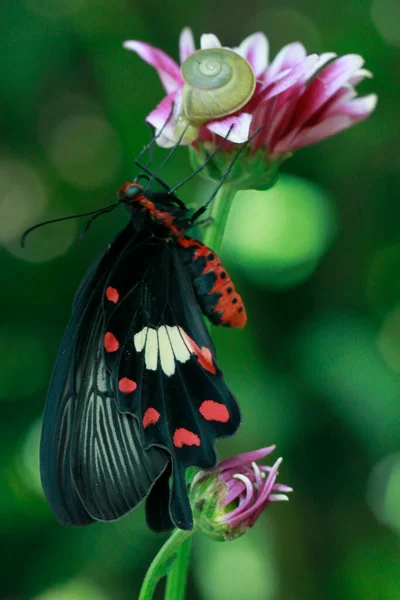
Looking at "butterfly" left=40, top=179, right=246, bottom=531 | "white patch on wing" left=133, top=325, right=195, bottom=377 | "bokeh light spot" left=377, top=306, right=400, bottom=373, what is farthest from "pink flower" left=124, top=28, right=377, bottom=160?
"bokeh light spot" left=377, top=306, right=400, bottom=373

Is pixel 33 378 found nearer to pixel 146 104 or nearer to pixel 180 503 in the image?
pixel 146 104

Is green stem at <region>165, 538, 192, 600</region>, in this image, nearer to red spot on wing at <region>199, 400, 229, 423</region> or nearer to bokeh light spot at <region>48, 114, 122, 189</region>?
red spot on wing at <region>199, 400, 229, 423</region>

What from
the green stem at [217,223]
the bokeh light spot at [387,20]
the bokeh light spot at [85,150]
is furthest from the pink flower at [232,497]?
the bokeh light spot at [387,20]

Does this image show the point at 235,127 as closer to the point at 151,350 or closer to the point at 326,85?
the point at 326,85

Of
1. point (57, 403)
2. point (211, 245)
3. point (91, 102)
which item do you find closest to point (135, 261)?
point (211, 245)

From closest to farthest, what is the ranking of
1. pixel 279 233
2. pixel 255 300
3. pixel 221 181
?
pixel 221 181 < pixel 279 233 < pixel 255 300

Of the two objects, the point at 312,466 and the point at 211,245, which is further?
the point at 312,466

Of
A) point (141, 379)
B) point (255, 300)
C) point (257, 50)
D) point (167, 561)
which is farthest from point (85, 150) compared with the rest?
point (167, 561)
